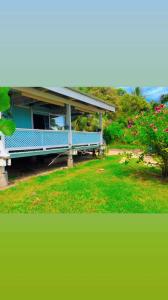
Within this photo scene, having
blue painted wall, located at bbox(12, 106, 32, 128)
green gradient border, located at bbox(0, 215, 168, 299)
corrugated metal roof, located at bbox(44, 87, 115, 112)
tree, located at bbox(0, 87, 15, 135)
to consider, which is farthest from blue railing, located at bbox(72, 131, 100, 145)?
tree, located at bbox(0, 87, 15, 135)

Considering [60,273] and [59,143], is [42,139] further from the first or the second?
[60,273]

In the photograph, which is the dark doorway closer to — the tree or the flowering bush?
the flowering bush

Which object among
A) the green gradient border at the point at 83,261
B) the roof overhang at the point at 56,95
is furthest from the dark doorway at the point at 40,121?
the green gradient border at the point at 83,261

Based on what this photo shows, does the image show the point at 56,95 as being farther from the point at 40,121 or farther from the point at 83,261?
the point at 83,261

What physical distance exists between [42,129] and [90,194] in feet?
19.9

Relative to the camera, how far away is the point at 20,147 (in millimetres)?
7238

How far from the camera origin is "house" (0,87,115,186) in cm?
705

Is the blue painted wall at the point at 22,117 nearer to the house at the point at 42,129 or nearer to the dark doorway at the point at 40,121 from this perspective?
the house at the point at 42,129

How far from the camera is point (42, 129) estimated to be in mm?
10773

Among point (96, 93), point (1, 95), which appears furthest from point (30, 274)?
point (96, 93)

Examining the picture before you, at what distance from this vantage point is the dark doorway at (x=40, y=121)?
39.4ft

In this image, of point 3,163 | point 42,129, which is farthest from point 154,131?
point 42,129

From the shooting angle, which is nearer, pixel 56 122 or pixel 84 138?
pixel 84 138

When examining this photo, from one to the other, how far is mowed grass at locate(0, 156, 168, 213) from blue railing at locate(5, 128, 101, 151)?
112 centimetres
